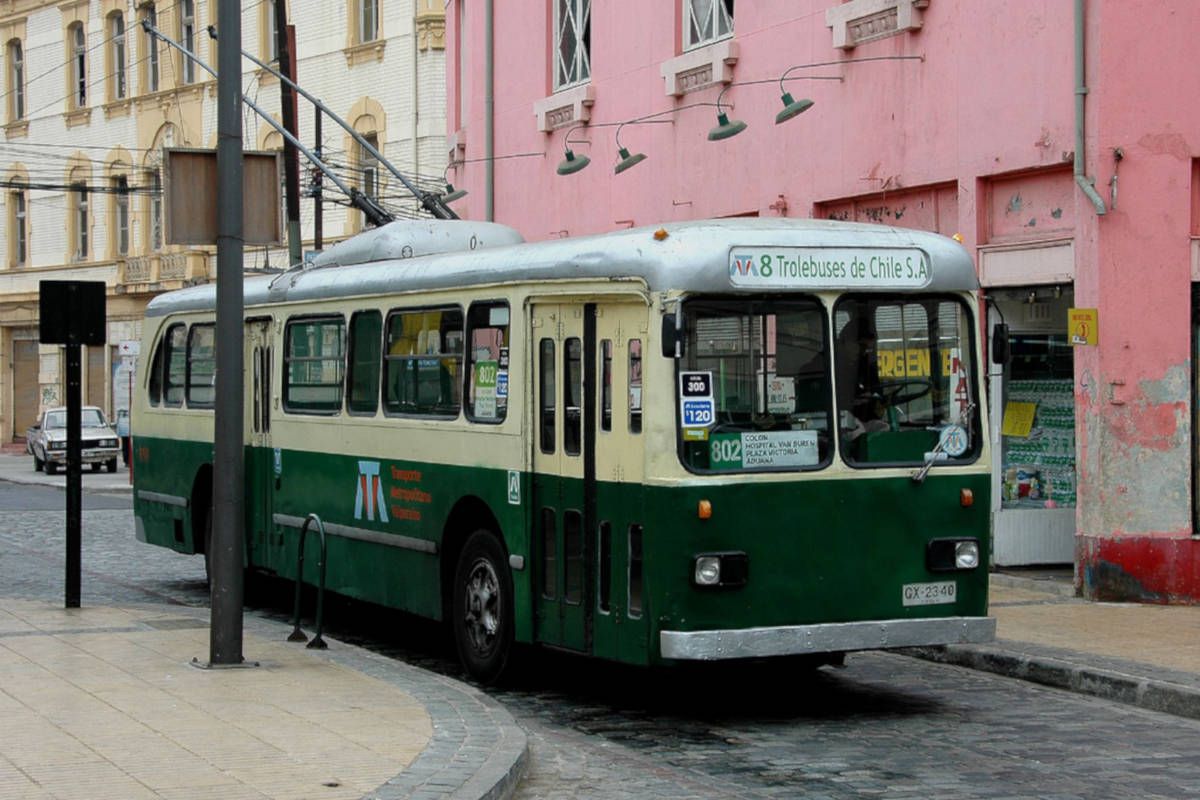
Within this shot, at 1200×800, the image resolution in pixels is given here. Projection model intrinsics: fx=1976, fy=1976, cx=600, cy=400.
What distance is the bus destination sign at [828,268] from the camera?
10578 mm

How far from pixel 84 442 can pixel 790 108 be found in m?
29.0

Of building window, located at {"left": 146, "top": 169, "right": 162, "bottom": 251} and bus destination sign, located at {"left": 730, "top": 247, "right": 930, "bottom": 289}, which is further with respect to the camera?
building window, located at {"left": 146, "top": 169, "right": 162, "bottom": 251}

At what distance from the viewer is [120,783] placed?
824 cm

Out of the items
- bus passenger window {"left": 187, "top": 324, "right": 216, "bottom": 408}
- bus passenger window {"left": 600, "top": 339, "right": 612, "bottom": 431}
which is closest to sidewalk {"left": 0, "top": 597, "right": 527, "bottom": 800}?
bus passenger window {"left": 600, "top": 339, "right": 612, "bottom": 431}

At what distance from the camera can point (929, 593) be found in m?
11.0

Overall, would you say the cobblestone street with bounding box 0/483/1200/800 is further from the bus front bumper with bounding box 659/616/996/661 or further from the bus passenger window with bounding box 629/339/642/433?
the bus passenger window with bounding box 629/339/642/433

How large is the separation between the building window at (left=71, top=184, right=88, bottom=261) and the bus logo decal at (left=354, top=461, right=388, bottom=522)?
40.5m

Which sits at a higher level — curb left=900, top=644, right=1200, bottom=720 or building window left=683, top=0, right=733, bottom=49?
building window left=683, top=0, right=733, bottom=49

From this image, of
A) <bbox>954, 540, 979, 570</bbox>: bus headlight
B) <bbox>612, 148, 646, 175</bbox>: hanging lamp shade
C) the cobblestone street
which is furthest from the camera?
<bbox>612, 148, 646, 175</bbox>: hanging lamp shade

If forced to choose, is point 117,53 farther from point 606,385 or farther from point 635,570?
point 635,570

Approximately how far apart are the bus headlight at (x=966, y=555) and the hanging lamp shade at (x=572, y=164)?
13400mm

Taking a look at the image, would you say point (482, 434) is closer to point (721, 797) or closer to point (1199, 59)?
point (721, 797)

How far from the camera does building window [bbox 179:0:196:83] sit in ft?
155

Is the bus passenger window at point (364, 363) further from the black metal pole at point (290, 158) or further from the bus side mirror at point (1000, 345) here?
the black metal pole at point (290, 158)
